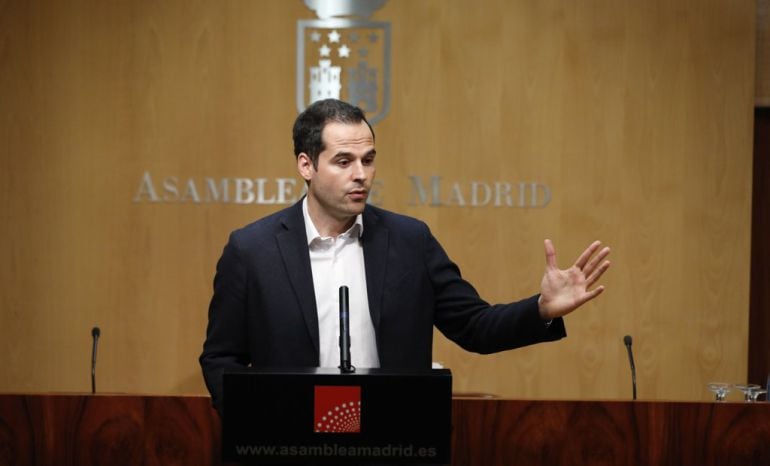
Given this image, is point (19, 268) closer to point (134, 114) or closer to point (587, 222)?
point (134, 114)

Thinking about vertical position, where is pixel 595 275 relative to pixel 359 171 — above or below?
below

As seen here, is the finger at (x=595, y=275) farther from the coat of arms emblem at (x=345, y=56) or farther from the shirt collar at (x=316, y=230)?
the coat of arms emblem at (x=345, y=56)

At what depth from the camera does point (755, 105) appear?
5.73 m

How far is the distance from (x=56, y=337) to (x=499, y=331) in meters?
3.67

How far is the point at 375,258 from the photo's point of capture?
2.72m

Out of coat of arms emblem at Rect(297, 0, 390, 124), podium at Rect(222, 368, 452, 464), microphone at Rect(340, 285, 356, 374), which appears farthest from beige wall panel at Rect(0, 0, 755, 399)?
podium at Rect(222, 368, 452, 464)

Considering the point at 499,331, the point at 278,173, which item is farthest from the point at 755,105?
the point at 499,331

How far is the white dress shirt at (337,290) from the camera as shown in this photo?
8.73 feet

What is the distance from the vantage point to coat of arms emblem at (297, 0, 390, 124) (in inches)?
213

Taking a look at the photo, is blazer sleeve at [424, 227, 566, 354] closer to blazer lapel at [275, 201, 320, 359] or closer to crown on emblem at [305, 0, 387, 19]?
blazer lapel at [275, 201, 320, 359]

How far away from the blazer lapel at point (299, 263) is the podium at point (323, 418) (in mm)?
642

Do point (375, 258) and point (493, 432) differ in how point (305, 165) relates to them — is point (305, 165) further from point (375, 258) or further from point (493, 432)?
point (493, 432)

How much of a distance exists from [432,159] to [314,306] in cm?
294

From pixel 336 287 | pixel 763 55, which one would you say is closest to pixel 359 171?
pixel 336 287
